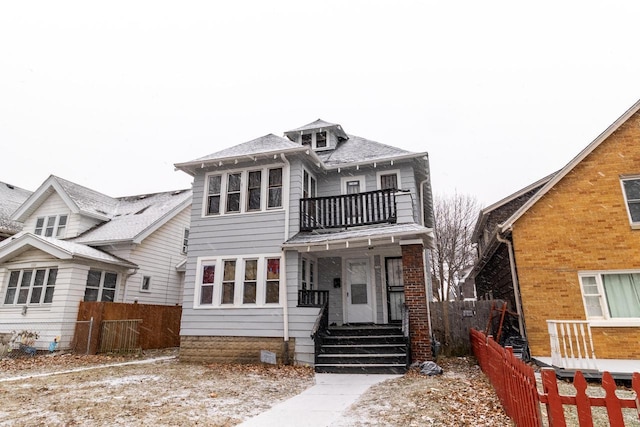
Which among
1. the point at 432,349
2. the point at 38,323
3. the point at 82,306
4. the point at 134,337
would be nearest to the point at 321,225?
the point at 432,349

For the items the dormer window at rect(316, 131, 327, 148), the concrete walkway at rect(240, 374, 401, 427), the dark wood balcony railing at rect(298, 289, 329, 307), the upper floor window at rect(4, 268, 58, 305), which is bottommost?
the concrete walkway at rect(240, 374, 401, 427)

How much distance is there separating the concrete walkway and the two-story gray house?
1.19 meters

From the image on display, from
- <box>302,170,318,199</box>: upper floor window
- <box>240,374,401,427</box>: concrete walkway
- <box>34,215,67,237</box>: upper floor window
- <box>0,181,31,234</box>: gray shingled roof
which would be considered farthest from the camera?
<box>0,181,31,234</box>: gray shingled roof

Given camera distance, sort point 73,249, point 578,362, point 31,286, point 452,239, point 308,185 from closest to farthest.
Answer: point 578,362
point 308,185
point 73,249
point 31,286
point 452,239

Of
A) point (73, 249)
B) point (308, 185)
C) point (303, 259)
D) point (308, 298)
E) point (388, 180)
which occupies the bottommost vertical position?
point (308, 298)

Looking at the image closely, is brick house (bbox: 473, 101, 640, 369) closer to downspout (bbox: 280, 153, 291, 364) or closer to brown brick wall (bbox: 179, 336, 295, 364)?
downspout (bbox: 280, 153, 291, 364)

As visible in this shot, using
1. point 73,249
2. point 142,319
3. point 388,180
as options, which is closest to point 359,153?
point 388,180

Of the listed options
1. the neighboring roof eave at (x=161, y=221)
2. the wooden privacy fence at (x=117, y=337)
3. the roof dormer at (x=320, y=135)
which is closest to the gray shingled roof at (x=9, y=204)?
the neighboring roof eave at (x=161, y=221)

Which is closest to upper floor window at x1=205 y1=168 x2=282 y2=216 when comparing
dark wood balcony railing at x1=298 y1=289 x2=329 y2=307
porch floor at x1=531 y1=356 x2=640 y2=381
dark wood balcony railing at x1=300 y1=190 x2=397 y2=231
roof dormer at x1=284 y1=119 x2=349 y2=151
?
dark wood balcony railing at x1=300 y1=190 x2=397 y2=231

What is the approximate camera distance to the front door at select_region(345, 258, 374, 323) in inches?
464

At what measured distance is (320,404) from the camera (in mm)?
6074

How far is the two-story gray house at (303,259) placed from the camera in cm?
996

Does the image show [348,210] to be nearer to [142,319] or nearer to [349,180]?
[349,180]

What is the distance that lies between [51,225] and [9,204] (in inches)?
268
